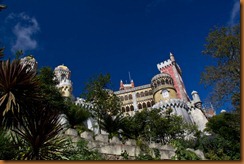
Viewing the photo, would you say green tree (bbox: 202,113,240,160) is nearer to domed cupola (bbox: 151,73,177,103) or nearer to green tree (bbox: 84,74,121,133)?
green tree (bbox: 84,74,121,133)

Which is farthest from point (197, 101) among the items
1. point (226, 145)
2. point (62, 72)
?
point (62, 72)

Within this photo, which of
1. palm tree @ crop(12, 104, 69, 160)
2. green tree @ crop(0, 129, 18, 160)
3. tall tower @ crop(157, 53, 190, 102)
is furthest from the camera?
tall tower @ crop(157, 53, 190, 102)

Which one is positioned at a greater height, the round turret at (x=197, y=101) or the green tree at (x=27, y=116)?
the round turret at (x=197, y=101)

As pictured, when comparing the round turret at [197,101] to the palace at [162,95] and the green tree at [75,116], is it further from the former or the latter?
the green tree at [75,116]

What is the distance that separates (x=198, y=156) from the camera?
19234 millimetres

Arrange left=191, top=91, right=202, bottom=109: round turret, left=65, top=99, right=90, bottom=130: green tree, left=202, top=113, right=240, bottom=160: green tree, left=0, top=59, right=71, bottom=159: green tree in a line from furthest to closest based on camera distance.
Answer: left=191, top=91, right=202, bottom=109: round turret
left=65, top=99, right=90, bottom=130: green tree
left=202, top=113, right=240, bottom=160: green tree
left=0, top=59, right=71, bottom=159: green tree

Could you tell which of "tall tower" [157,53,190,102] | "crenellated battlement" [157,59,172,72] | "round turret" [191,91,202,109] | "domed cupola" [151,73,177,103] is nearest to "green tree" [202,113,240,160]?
"domed cupola" [151,73,177,103]

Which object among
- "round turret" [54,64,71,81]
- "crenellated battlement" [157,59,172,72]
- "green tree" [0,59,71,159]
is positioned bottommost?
"green tree" [0,59,71,159]

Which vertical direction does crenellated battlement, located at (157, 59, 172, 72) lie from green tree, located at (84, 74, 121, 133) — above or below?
above

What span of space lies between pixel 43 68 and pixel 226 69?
2039 cm

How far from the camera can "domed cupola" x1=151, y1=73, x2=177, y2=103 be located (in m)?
52.8

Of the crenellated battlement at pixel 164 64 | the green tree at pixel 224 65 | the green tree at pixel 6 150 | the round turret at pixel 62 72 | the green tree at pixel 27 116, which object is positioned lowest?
the green tree at pixel 6 150

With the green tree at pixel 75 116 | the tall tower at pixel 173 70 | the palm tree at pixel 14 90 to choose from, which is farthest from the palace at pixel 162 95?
the palm tree at pixel 14 90

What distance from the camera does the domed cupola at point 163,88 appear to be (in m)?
52.8
